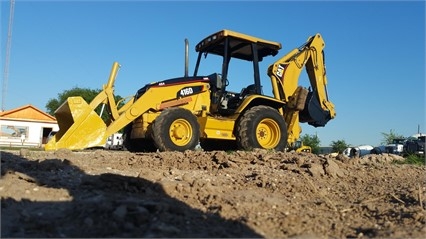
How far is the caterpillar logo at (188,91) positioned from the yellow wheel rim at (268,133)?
1.68m

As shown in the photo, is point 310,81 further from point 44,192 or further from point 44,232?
point 44,232

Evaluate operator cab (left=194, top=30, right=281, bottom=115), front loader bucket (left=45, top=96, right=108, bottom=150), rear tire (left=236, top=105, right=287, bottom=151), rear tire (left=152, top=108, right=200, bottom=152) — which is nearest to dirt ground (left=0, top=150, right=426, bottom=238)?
front loader bucket (left=45, top=96, right=108, bottom=150)

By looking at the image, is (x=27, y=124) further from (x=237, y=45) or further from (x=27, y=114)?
(x=237, y=45)

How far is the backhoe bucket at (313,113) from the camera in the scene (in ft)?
37.2

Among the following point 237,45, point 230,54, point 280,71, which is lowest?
point 280,71

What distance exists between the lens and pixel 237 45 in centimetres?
1105

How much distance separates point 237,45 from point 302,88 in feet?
6.78

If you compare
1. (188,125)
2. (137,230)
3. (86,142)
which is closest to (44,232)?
(137,230)

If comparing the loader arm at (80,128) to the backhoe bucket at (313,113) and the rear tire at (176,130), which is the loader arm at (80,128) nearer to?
the rear tire at (176,130)

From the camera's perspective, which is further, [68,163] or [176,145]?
[176,145]

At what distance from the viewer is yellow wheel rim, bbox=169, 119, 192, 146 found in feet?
29.7

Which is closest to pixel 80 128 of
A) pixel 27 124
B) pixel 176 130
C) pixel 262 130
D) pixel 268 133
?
pixel 176 130

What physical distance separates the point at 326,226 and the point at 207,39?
774 cm

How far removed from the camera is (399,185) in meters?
6.09
